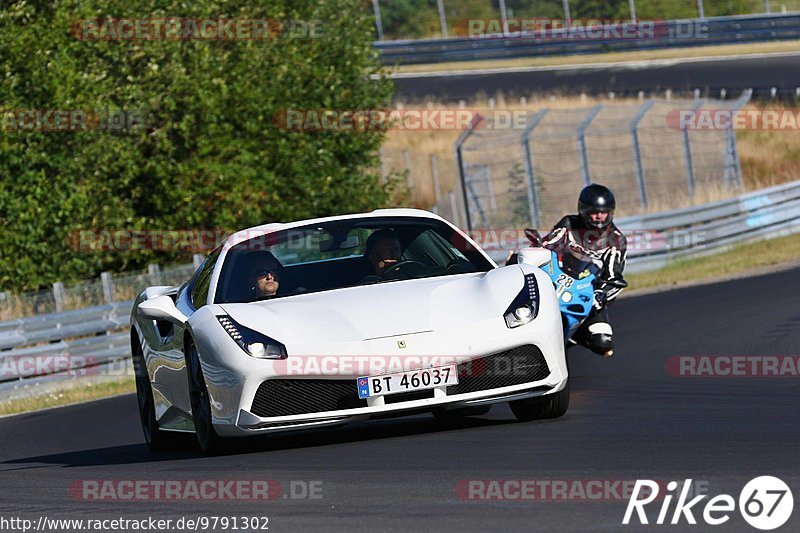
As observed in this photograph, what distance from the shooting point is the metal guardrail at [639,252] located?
19.0 metres

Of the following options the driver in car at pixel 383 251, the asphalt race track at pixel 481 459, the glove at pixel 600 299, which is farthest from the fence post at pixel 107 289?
the driver in car at pixel 383 251

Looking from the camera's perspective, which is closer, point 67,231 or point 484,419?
point 484,419

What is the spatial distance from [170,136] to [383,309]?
18360mm

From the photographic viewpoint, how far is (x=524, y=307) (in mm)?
8758

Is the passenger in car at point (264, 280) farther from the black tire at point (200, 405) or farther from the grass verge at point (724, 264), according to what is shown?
the grass verge at point (724, 264)

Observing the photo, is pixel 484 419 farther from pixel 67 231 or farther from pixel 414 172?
pixel 414 172

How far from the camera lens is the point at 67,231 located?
2402 centimetres

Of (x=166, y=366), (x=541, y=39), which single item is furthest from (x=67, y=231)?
(x=541, y=39)

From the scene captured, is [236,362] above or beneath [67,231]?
above

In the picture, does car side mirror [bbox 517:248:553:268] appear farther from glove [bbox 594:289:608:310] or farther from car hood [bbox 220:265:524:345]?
glove [bbox 594:289:608:310]

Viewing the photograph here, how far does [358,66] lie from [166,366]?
2085 centimetres

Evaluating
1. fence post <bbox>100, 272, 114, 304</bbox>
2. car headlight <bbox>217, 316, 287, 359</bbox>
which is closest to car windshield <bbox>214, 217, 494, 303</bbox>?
car headlight <bbox>217, 316, 287, 359</bbox>

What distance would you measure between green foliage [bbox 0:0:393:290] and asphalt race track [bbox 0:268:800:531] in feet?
36.5

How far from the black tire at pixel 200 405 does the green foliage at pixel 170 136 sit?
1486 cm
